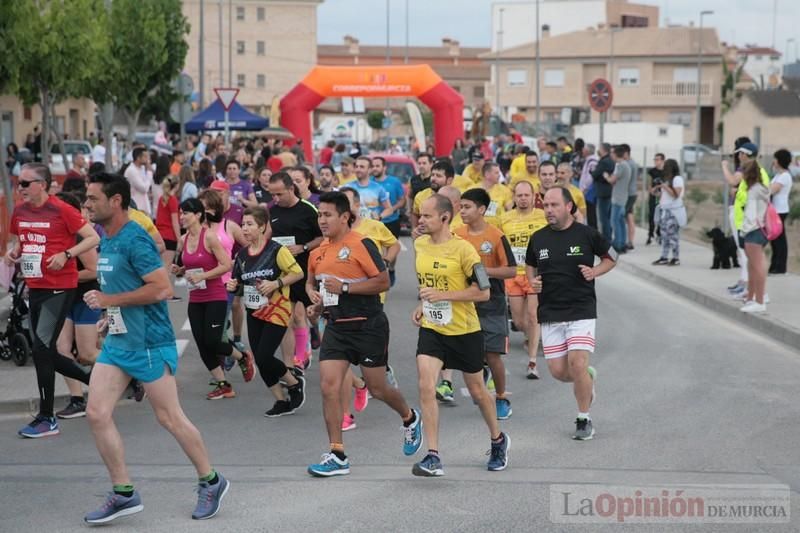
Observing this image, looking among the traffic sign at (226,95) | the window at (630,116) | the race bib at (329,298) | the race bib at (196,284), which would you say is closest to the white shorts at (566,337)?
the race bib at (329,298)

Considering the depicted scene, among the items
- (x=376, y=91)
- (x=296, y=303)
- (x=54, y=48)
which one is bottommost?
(x=296, y=303)

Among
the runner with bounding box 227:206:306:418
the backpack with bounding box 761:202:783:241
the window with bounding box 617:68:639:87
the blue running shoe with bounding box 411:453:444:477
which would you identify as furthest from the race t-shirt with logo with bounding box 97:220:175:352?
the window with bounding box 617:68:639:87

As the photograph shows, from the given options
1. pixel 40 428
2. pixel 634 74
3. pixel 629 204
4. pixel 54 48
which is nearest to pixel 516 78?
pixel 634 74

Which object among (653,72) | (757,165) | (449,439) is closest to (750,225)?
(757,165)

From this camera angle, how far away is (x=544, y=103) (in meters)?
90.4

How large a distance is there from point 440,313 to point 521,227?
3702 millimetres

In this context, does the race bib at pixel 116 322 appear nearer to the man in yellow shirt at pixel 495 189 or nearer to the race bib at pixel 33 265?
the race bib at pixel 33 265

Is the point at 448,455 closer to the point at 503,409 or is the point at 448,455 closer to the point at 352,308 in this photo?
the point at 352,308

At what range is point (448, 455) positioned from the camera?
8.68 m

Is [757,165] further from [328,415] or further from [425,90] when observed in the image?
[425,90]

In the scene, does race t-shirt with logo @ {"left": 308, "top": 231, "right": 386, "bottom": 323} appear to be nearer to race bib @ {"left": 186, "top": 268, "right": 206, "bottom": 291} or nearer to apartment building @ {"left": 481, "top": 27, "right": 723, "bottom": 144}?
race bib @ {"left": 186, "top": 268, "right": 206, "bottom": 291}

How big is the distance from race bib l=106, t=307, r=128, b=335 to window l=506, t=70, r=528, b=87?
8750 centimetres

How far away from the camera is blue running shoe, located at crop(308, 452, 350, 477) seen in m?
7.96

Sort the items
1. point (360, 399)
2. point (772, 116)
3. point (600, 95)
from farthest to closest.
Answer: point (772, 116) < point (600, 95) < point (360, 399)
